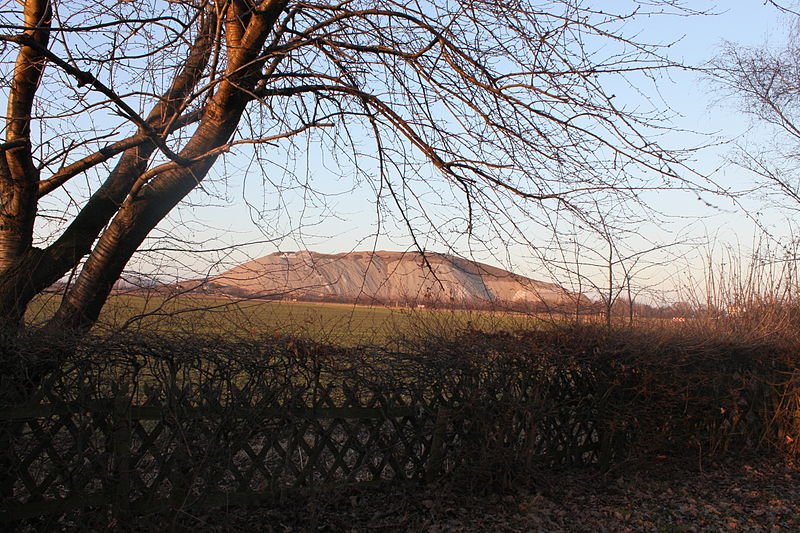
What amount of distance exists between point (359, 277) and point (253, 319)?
3.29ft

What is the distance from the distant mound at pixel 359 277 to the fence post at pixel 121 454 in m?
1.64

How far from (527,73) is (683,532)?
4.18m

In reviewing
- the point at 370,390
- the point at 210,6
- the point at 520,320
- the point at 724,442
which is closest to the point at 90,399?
the point at 370,390

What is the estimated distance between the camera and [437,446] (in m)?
5.71

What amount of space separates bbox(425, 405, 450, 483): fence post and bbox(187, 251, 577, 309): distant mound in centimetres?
115

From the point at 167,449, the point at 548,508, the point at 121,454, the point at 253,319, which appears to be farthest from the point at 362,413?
the point at 548,508

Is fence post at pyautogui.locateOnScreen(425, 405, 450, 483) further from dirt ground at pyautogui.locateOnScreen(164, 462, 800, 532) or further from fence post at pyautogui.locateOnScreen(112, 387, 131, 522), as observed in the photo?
fence post at pyautogui.locateOnScreen(112, 387, 131, 522)

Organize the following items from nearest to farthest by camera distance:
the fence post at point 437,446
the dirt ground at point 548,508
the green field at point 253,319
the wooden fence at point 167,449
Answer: the wooden fence at point 167,449 → the green field at point 253,319 → the dirt ground at point 548,508 → the fence post at point 437,446

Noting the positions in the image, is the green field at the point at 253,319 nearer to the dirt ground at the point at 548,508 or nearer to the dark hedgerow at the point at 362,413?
the dark hedgerow at the point at 362,413

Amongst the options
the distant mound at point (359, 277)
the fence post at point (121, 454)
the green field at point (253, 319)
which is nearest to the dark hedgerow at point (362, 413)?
the fence post at point (121, 454)

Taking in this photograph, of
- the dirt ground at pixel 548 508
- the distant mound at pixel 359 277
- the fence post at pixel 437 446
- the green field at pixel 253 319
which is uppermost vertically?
the distant mound at pixel 359 277

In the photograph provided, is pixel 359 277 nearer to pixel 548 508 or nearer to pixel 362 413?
pixel 362 413

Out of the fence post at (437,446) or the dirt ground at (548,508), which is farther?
the fence post at (437,446)

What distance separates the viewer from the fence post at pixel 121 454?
13.7ft
